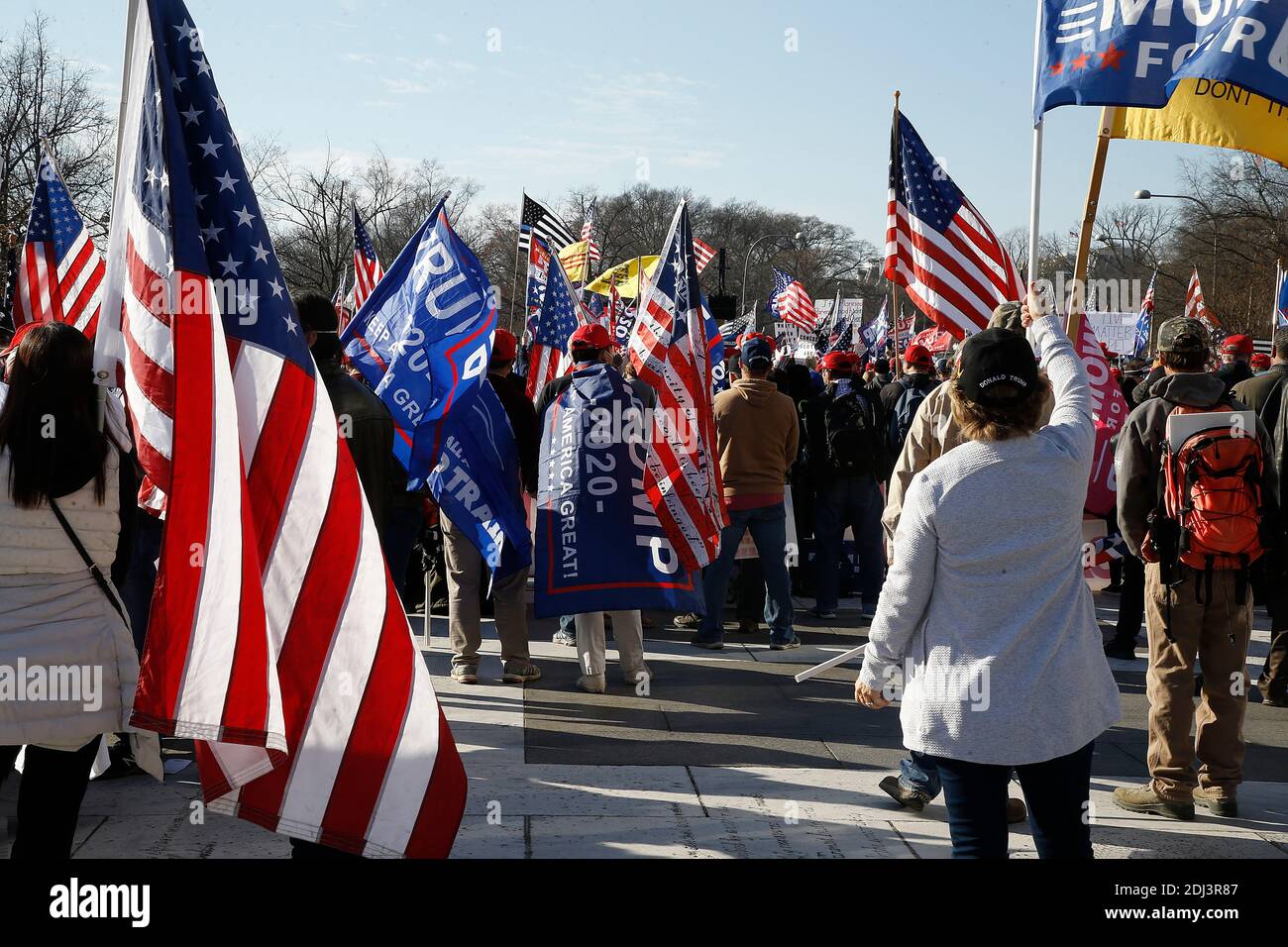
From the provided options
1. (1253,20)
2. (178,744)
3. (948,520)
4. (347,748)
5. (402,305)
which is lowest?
(178,744)

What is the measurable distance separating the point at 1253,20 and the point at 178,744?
19.3ft

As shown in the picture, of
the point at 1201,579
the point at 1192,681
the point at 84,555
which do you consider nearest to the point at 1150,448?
the point at 1201,579

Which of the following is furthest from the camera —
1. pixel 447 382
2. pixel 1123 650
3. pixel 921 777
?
pixel 1123 650

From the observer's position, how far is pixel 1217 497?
5.37 meters

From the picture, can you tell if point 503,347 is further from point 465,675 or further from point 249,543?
point 249,543

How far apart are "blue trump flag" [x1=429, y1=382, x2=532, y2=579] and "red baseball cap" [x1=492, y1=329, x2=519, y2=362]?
0.39m

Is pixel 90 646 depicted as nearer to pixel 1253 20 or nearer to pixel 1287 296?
pixel 1253 20

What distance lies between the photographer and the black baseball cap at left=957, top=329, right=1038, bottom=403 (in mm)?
3355

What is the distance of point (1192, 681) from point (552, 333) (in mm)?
5986

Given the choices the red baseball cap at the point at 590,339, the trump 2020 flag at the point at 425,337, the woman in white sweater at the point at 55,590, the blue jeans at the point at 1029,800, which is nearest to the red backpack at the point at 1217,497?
the blue jeans at the point at 1029,800
